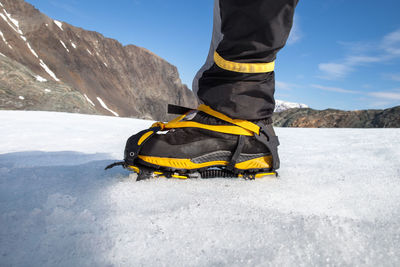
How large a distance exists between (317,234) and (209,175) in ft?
1.42

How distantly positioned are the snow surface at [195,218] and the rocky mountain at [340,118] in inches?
222

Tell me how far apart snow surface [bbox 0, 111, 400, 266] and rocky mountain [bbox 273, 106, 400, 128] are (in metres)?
5.64

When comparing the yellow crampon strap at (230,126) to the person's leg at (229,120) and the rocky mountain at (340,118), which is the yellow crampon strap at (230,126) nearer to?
the person's leg at (229,120)

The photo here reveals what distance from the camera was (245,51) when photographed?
0.80 m

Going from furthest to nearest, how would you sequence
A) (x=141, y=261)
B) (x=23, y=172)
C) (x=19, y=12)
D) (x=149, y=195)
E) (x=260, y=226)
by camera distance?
(x=19, y=12) → (x=23, y=172) → (x=149, y=195) → (x=260, y=226) → (x=141, y=261)

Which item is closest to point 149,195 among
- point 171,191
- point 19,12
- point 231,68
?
point 171,191

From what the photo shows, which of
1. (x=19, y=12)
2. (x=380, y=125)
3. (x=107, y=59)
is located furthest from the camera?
(x=107, y=59)

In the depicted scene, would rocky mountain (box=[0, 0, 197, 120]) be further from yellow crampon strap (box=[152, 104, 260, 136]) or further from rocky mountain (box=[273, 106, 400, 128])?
yellow crampon strap (box=[152, 104, 260, 136])

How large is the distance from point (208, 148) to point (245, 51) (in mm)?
354

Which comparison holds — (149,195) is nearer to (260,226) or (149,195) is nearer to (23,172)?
(260,226)

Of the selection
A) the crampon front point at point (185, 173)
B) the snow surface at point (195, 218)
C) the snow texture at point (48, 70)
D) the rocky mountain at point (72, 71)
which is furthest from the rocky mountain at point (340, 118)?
the snow texture at point (48, 70)

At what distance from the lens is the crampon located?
809 mm

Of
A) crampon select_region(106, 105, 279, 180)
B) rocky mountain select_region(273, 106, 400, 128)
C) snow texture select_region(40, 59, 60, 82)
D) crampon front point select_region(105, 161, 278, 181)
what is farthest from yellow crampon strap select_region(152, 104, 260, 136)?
snow texture select_region(40, 59, 60, 82)

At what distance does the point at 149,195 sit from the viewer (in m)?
0.63
